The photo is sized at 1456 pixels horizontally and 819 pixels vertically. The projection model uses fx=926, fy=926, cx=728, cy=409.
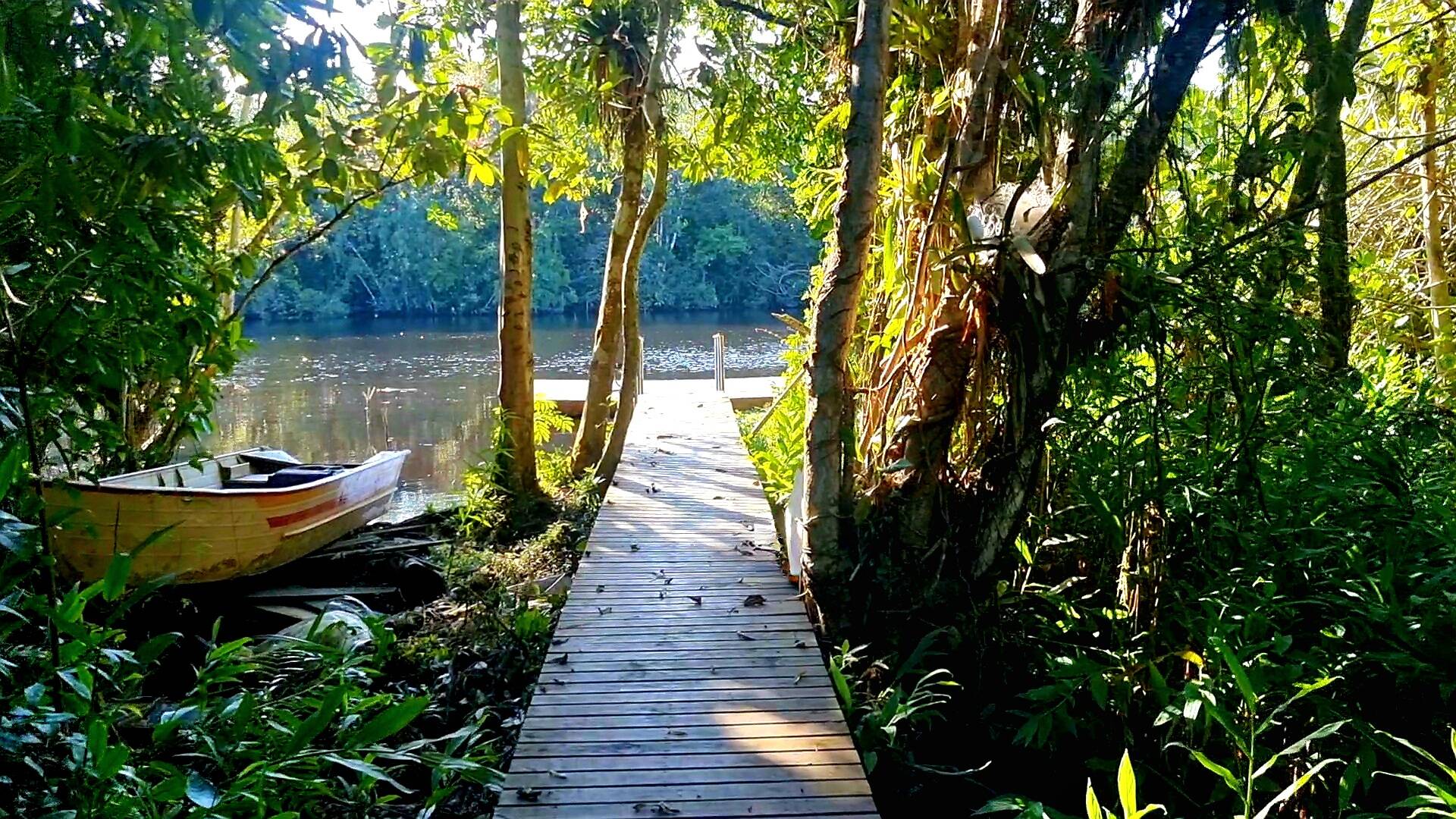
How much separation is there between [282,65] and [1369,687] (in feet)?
11.8

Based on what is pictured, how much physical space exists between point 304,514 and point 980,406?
630 cm

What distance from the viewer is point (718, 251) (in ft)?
133

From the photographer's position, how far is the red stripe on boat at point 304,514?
25.2 ft

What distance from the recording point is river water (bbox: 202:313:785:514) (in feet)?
51.8

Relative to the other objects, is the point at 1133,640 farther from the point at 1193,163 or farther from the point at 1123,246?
the point at 1193,163

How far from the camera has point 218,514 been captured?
706cm

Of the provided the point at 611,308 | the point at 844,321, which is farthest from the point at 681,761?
the point at 611,308

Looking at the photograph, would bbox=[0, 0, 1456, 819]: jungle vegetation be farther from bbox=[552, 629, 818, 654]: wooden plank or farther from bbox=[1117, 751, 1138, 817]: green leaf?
bbox=[552, 629, 818, 654]: wooden plank

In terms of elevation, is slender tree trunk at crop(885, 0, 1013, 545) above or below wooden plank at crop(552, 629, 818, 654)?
above

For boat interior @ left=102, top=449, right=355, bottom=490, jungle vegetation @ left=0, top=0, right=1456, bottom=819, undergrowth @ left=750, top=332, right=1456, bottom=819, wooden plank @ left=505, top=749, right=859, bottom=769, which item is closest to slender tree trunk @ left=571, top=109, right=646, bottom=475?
boat interior @ left=102, top=449, right=355, bottom=490

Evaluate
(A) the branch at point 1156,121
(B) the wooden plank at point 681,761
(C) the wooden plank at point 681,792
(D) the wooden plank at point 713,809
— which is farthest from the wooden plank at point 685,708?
(A) the branch at point 1156,121

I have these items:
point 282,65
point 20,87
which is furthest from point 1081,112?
point 20,87

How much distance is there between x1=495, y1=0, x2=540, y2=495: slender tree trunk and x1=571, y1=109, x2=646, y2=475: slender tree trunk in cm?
96

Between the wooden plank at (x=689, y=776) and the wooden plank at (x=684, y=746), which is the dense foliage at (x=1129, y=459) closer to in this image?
the wooden plank at (x=684, y=746)
